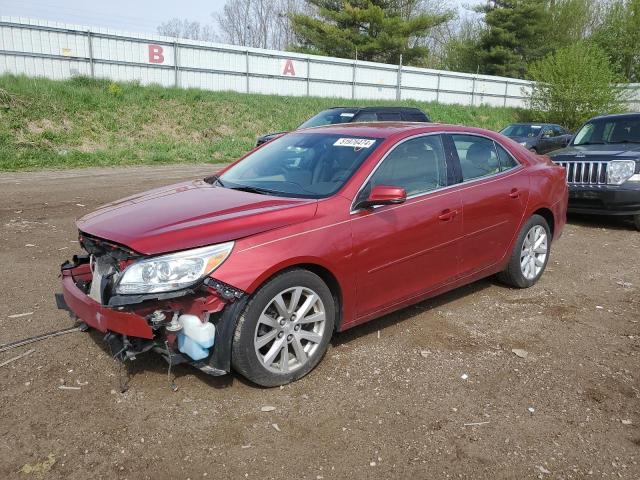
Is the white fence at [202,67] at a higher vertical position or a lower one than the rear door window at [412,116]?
higher

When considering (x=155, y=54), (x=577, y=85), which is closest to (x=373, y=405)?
(x=155, y=54)

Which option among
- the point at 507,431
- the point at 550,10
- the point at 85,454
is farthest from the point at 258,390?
the point at 550,10

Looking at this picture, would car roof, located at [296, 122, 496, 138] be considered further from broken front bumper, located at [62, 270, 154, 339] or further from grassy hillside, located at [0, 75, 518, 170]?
grassy hillside, located at [0, 75, 518, 170]

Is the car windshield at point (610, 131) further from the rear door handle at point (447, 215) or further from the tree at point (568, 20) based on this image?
the tree at point (568, 20)

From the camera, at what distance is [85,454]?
2729 mm

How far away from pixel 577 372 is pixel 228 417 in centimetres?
232

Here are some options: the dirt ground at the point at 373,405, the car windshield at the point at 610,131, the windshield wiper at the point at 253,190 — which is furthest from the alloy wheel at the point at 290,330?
the car windshield at the point at 610,131

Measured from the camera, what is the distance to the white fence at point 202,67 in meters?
18.9

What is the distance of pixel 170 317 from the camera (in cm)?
310

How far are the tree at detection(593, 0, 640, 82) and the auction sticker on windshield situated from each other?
43.2 m

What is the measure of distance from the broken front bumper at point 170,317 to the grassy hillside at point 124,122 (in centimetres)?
1293

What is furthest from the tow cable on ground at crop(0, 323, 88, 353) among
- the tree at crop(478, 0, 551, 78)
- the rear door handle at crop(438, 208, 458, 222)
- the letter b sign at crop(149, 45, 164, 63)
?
the tree at crop(478, 0, 551, 78)

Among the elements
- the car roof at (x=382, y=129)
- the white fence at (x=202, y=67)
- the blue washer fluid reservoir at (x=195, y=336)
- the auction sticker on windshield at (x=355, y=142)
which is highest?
the white fence at (x=202, y=67)

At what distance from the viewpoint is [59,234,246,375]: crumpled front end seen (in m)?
3.04
